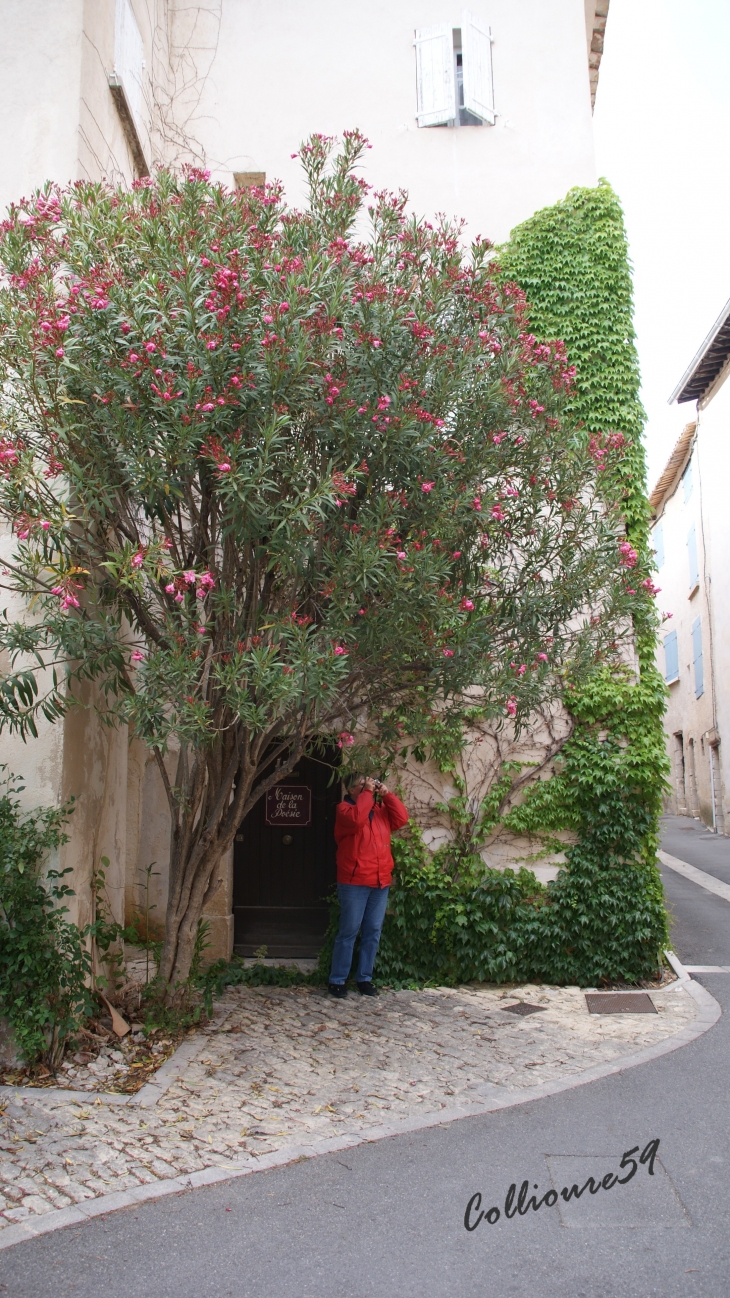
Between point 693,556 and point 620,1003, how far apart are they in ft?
63.2

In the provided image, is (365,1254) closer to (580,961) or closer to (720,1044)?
(720,1044)

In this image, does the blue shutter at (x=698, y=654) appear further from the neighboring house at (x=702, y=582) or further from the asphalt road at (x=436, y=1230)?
the asphalt road at (x=436, y=1230)

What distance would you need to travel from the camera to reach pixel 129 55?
25.6 feet

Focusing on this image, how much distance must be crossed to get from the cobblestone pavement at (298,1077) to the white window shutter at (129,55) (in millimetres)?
7166

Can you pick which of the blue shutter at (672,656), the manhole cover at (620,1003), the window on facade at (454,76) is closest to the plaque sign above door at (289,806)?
the manhole cover at (620,1003)

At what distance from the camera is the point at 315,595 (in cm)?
529

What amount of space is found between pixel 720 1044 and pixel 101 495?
4.97 metres

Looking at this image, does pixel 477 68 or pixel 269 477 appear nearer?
pixel 269 477

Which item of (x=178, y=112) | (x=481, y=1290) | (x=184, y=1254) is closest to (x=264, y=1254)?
(x=184, y=1254)

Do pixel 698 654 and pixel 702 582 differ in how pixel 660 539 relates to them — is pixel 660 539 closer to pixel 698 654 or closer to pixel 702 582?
pixel 698 654

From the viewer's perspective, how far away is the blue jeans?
6.96 m

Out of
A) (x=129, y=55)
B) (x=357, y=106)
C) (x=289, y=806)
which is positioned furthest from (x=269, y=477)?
(x=357, y=106)

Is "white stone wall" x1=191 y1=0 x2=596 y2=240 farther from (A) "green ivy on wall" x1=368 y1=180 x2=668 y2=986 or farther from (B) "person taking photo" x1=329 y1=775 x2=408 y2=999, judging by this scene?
(B) "person taking photo" x1=329 y1=775 x2=408 y2=999

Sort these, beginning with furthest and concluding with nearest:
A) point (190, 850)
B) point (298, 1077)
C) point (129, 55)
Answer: point (129, 55) < point (190, 850) < point (298, 1077)
